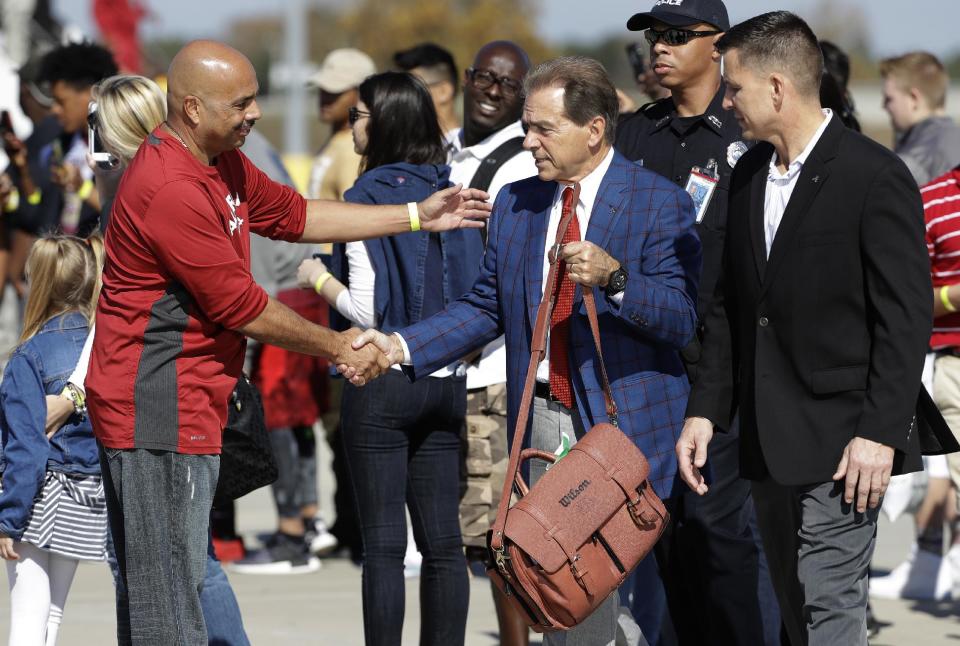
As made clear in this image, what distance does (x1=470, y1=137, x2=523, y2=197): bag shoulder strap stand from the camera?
5707 mm

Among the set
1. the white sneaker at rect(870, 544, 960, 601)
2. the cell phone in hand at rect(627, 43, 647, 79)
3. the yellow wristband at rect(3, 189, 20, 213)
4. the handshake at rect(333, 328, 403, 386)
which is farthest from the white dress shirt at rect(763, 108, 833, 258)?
the yellow wristband at rect(3, 189, 20, 213)

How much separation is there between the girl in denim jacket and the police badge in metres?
2.16

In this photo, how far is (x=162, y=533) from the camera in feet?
13.7

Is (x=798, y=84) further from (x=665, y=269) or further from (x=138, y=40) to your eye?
(x=138, y=40)

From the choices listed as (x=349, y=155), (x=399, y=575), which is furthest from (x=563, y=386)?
(x=349, y=155)

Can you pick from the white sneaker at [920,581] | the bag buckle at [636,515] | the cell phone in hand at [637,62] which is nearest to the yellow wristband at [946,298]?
the white sneaker at [920,581]

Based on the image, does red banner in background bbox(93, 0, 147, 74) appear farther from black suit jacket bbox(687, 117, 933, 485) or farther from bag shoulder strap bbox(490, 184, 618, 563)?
black suit jacket bbox(687, 117, 933, 485)

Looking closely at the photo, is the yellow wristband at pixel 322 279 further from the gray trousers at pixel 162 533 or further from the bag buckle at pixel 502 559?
the bag buckle at pixel 502 559

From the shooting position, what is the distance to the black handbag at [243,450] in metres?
4.79

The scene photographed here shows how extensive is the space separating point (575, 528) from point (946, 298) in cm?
267

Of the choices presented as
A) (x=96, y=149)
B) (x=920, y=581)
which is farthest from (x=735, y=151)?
(x=920, y=581)

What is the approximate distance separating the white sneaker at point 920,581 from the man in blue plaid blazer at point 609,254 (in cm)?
313

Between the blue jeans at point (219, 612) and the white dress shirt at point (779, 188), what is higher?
the white dress shirt at point (779, 188)

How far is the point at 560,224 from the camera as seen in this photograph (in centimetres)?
432
